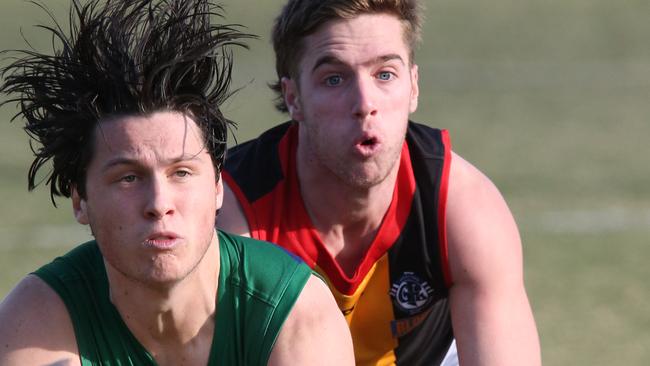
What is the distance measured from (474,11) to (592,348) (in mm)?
16597

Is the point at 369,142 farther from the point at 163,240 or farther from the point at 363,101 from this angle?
the point at 163,240

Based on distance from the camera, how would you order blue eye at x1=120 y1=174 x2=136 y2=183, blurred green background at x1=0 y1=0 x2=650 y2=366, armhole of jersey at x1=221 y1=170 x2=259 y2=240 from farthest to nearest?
blurred green background at x1=0 y1=0 x2=650 y2=366 < armhole of jersey at x1=221 y1=170 x2=259 y2=240 < blue eye at x1=120 y1=174 x2=136 y2=183

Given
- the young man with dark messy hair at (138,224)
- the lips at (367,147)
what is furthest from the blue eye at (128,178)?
the lips at (367,147)

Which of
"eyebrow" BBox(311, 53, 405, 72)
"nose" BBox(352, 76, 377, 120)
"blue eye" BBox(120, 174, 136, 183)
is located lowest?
"blue eye" BBox(120, 174, 136, 183)

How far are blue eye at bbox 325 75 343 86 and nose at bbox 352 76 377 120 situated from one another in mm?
160

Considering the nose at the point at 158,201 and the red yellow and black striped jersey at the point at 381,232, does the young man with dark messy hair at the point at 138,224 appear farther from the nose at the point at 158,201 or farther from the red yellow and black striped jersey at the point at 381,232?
the red yellow and black striped jersey at the point at 381,232

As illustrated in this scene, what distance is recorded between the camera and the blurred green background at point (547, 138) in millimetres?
11391

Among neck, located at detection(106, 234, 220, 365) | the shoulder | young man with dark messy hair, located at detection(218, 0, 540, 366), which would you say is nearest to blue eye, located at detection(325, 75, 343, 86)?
young man with dark messy hair, located at detection(218, 0, 540, 366)

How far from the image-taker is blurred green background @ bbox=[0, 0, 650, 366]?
11391mm

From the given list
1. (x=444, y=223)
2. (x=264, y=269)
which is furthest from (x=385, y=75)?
(x=264, y=269)

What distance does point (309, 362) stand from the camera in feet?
17.4

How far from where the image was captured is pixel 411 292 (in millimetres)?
6719

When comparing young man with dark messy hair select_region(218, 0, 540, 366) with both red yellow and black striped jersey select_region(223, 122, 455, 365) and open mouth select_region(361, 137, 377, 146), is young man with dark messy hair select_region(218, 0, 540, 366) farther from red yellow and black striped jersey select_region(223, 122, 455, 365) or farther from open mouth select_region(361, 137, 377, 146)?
open mouth select_region(361, 137, 377, 146)

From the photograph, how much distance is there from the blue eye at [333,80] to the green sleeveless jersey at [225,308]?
1.18m
